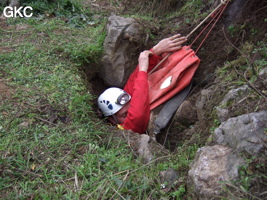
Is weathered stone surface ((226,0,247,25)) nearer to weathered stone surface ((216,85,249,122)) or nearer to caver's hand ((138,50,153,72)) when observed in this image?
caver's hand ((138,50,153,72))

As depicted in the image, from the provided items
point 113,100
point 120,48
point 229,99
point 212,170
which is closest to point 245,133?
point 212,170

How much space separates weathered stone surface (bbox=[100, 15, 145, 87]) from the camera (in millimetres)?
4164

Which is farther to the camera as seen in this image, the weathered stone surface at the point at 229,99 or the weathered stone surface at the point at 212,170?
the weathered stone surface at the point at 229,99

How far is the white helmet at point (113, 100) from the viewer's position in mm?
3703

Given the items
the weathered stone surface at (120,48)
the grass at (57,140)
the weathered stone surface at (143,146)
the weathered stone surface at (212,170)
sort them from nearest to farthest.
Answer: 1. the weathered stone surface at (212,170)
2. the grass at (57,140)
3. the weathered stone surface at (143,146)
4. the weathered stone surface at (120,48)

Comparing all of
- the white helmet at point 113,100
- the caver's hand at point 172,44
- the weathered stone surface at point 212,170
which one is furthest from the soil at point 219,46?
the white helmet at point 113,100

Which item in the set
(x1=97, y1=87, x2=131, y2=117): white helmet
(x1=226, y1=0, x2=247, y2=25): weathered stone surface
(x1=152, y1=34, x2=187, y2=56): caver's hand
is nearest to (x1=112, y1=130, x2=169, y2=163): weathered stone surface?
(x1=97, y1=87, x2=131, y2=117): white helmet

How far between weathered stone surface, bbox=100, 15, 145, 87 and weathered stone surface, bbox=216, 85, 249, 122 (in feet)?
6.99

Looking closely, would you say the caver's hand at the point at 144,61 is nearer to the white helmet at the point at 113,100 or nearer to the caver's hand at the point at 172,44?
the caver's hand at the point at 172,44

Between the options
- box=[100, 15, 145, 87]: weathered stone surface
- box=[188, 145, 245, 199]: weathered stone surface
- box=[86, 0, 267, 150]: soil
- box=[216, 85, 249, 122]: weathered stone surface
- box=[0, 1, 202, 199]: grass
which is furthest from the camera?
box=[100, 15, 145, 87]: weathered stone surface

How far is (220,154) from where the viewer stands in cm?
184

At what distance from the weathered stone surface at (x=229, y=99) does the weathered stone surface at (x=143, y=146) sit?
63 centimetres

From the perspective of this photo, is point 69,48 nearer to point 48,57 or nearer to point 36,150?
point 48,57

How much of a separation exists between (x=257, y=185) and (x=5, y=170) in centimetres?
190
